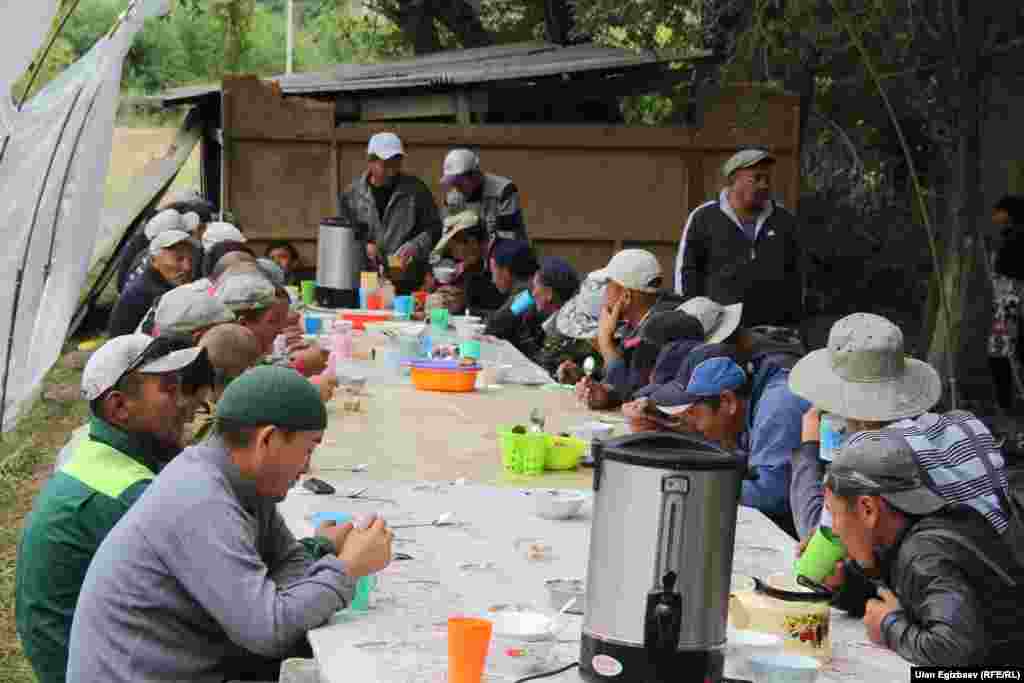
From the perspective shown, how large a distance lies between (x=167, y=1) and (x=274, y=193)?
5.16m

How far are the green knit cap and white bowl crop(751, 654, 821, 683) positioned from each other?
44.0 inches

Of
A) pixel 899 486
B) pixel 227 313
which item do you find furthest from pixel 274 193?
pixel 899 486

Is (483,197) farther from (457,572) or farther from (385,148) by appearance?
(457,572)

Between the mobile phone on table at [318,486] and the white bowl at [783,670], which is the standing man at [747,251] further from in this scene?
the white bowl at [783,670]

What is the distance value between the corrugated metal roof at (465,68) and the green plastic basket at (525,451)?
27.8 ft

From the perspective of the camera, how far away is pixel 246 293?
6965 mm

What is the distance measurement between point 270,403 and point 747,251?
6101 millimetres

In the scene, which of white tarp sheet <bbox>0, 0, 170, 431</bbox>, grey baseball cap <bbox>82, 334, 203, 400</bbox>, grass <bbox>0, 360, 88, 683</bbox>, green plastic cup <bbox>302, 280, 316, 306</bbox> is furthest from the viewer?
green plastic cup <bbox>302, 280, 316, 306</bbox>

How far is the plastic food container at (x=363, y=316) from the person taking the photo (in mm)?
9844

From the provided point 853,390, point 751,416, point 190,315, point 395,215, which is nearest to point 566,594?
point 853,390

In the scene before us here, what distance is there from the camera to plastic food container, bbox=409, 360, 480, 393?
7340 mm

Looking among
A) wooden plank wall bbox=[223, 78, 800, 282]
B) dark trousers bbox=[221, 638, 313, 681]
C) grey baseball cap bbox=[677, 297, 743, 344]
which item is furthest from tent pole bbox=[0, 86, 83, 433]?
dark trousers bbox=[221, 638, 313, 681]

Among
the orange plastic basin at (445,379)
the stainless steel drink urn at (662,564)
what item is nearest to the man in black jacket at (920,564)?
the stainless steel drink urn at (662,564)

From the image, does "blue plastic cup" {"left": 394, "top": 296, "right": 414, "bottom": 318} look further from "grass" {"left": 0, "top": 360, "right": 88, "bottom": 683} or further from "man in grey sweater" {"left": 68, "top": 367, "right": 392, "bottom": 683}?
"man in grey sweater" {"left": 68, "top": 367, "right": 392, "bottom": 683}
